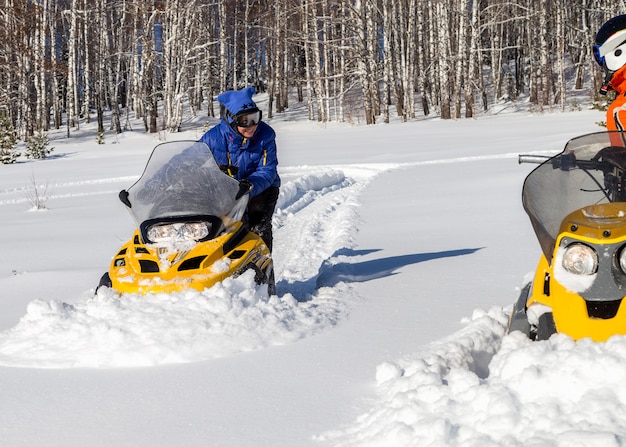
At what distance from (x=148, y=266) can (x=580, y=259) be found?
2508mm

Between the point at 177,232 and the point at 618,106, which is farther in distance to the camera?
the point at 177,232

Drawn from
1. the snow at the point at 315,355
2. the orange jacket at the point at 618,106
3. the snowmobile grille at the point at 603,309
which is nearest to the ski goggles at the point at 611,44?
the orange jacket at the point at 618,106

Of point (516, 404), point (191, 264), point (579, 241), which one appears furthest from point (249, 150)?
point (516, 404)

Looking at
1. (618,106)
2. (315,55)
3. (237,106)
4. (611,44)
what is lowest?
(618,106)

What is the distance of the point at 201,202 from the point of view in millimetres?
4656

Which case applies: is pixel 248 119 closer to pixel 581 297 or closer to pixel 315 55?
pixel 581 297

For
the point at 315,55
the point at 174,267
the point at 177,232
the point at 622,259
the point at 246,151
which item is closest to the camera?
the point at 622,259

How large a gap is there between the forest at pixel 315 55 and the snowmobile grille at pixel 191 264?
18794 millimetres

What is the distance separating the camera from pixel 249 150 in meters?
5.44

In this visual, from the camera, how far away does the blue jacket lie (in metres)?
5.38

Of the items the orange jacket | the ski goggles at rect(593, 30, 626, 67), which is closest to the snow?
the orange jacket

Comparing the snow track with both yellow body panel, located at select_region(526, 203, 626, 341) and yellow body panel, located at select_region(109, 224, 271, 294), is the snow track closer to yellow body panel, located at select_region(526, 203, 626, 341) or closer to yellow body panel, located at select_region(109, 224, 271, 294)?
yellow body panel, located at select_region(109, 224, 271, 294)

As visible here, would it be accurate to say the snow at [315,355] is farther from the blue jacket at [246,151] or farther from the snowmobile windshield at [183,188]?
the blue jacket at [246,151]

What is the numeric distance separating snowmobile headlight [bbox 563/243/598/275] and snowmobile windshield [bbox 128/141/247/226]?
2.35 metres
